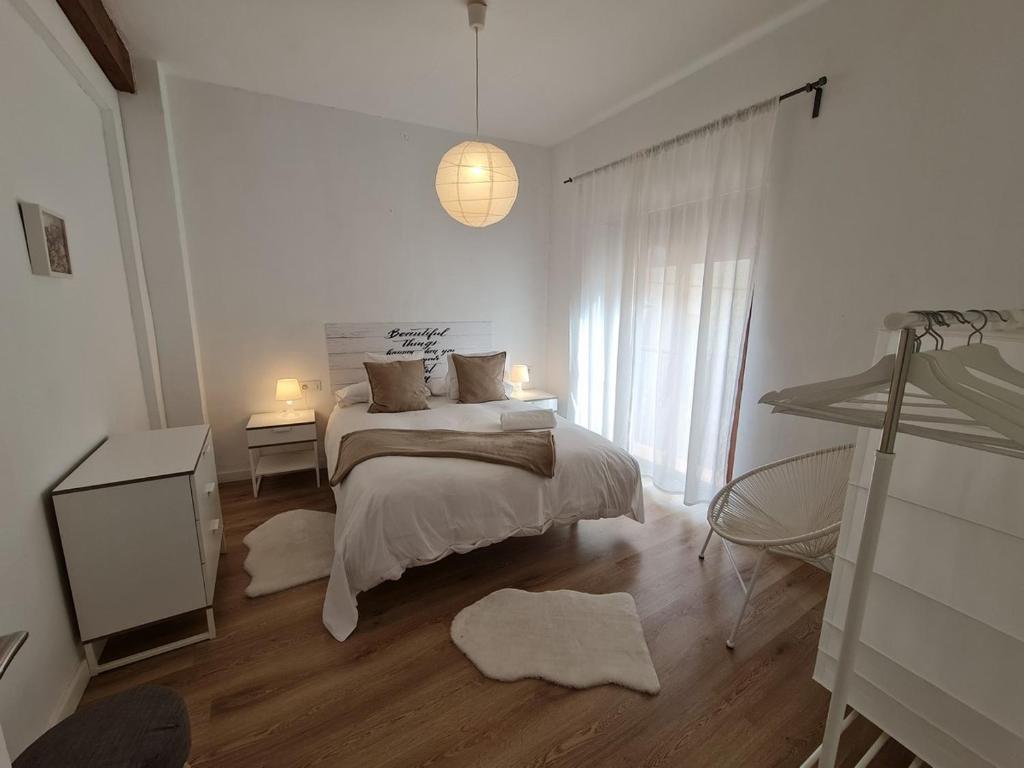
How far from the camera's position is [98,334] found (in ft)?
6.75

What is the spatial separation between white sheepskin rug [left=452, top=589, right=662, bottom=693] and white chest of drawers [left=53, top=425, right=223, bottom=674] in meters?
1.08

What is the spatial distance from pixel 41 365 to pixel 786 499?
3.06 meters

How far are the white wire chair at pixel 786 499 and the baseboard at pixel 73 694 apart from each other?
242 cm

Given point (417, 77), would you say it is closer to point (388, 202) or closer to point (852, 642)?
point (388, 202)

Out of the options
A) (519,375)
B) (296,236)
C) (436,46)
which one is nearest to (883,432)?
(436,46)

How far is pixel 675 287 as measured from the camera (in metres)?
2.88

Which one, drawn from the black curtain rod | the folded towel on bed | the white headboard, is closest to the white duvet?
the folded towel on bed

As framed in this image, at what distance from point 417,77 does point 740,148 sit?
2012 mm

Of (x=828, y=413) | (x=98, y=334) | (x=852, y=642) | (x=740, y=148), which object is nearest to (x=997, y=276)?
(x=740, y=148)

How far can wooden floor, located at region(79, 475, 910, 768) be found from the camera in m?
1.39

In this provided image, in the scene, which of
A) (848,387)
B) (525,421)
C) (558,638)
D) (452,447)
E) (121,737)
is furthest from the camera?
(525,421)

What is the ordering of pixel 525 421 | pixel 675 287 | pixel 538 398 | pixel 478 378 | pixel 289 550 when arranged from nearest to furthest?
Answer: 1. pixel 289 550
2. pixel 525 421
3. pixel 675 287
4. pixel 478 378
5. pixel 538 398

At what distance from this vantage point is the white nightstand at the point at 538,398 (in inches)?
154

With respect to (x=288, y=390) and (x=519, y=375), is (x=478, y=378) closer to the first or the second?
(x=519, y=375)
